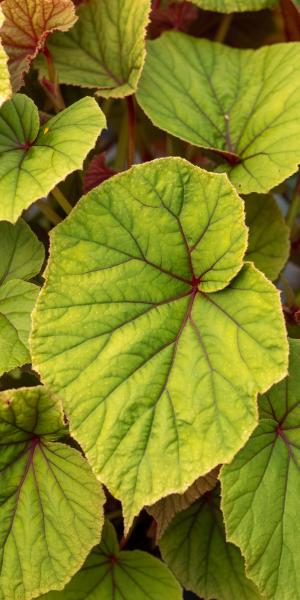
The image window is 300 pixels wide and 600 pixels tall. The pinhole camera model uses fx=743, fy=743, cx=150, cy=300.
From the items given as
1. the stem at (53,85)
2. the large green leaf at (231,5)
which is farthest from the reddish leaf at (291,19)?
the stem at (53,85)

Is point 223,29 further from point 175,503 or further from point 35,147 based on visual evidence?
point 175,503

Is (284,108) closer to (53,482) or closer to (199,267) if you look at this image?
(199,267)

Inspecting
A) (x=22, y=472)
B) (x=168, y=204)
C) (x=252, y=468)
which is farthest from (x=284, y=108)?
(x=22, y=472)

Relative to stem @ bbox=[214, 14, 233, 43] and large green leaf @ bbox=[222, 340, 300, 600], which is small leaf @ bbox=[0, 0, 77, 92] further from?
large green leaf @ bbox=[222, 340, 300, 600]

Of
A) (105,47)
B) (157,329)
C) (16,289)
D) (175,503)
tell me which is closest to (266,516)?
(175,503)

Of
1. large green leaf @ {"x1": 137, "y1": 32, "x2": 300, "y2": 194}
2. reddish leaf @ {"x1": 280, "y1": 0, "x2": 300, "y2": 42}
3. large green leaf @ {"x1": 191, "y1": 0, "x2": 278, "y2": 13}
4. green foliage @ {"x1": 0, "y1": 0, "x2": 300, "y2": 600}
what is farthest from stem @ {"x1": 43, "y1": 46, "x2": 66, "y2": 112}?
reddish leaf @ {"x1": 280, "y1": 0, "x2": 300, "y2": 42}

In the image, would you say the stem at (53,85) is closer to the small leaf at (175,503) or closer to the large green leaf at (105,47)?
the large green leaf at (105,47)

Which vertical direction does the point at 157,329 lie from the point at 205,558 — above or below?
above
